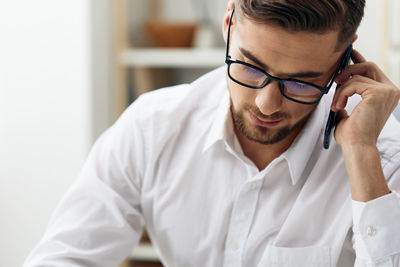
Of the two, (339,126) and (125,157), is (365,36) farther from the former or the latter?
(125,157)

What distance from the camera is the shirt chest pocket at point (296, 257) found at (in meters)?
1.25

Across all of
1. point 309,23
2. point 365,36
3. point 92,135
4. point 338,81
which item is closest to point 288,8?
point 309,23

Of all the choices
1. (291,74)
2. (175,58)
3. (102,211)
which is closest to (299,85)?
(291,74)

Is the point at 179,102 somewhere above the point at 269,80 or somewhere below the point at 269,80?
below

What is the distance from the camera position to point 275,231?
1.29 meters

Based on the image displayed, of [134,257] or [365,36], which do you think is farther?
[134,257]

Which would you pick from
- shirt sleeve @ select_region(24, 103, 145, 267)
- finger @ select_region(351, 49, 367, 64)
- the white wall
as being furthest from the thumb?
the white wall

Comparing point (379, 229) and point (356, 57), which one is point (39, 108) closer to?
point (356, 57)

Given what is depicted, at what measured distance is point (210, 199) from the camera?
1.35 m

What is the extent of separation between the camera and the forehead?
1116 millimetres

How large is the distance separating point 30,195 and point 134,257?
49 centimetres

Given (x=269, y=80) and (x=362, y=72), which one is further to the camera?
(x=362, y=72)

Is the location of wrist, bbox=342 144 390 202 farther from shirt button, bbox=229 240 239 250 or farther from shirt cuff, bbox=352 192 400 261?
shirt button, bbox=229 240 239 250

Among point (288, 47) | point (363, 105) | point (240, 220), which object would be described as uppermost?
point (288, 47)
